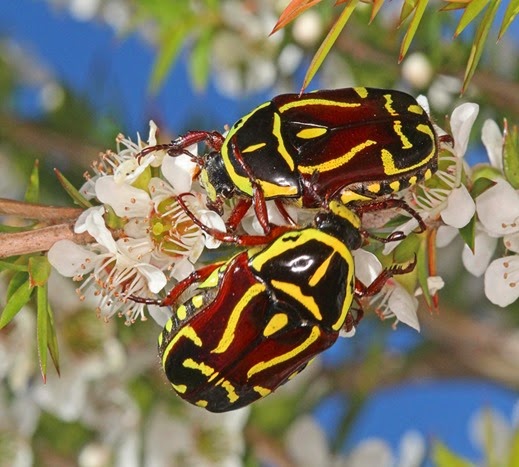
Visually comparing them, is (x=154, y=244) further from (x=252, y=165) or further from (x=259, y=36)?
(x=259, y=36)

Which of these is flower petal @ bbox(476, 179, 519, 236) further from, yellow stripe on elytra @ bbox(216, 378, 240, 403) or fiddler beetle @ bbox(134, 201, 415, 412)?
yellow stripe on elytra @ bbox(216, 378, 240, 403)

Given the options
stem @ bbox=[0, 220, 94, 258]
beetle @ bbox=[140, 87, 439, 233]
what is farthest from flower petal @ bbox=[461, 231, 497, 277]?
stem @ bbox=[0, 220, 94, 258]

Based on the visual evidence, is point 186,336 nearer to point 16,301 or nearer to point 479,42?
point 16,301

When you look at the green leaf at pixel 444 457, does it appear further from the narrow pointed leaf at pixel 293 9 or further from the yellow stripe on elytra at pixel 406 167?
the narrow pointed leaf at pixel 293 9

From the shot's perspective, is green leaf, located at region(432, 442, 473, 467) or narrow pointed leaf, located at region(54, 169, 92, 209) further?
green leaf, located at region(432, 442, 473, 467)

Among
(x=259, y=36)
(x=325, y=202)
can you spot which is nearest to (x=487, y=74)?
(x=259, y=36)

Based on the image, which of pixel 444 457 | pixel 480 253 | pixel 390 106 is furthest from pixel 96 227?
pixel 444 457

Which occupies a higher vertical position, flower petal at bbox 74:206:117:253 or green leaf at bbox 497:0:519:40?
green leaf at bbox 497:0:519:40

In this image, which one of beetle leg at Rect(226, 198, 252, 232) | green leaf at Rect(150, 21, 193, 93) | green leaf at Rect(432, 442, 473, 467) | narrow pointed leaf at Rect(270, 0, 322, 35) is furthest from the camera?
green leaf at Rect(150, 21, 193, 93)
